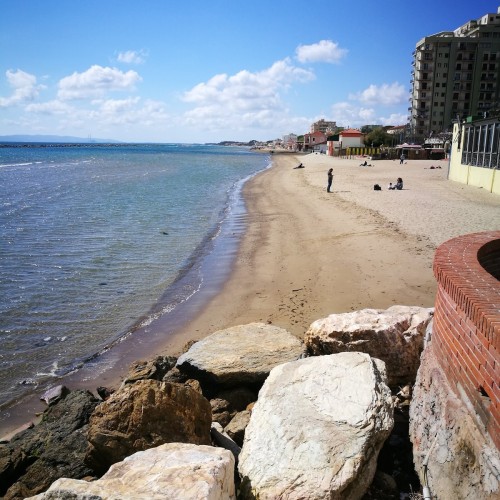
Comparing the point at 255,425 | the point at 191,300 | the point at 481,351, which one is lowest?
the point at 191,300

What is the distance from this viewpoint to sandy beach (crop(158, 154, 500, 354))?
9938 mm

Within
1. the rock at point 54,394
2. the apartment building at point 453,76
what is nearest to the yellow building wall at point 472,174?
the rock at point 54,394

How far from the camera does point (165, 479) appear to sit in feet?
10.3

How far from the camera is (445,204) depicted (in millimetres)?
21812

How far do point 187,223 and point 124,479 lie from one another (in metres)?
19.3

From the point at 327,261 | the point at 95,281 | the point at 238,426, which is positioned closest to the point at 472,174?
the point at 327,261

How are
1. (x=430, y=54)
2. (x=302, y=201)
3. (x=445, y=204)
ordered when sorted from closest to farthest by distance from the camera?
(x=445, y=204), (x=302, y=201), (x=430, y=54)

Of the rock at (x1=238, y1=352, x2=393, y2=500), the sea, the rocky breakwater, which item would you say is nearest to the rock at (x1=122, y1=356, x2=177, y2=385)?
the rocky breakwater

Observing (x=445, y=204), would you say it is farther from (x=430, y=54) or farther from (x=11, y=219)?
(x=430, y=54)

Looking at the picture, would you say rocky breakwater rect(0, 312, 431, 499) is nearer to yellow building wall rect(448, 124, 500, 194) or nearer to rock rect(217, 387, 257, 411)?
rock rect(217, 387, 257, 411)

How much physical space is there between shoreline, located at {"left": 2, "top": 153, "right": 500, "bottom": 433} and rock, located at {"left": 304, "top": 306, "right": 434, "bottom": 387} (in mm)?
2571

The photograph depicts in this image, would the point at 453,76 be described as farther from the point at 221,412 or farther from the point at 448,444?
the point at 448,444

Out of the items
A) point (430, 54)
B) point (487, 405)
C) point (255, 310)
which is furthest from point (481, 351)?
point (430, 54)

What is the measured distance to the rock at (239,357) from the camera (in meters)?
5.87
